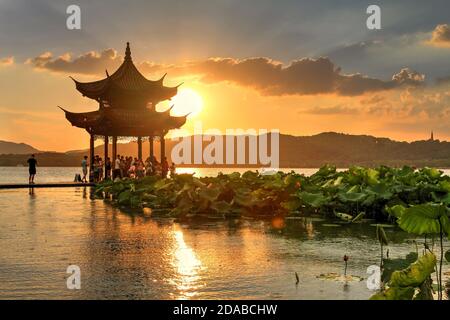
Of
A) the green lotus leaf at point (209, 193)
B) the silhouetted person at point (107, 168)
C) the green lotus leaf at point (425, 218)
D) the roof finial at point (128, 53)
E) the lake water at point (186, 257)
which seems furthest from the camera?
the roof finial at point (128, 53)

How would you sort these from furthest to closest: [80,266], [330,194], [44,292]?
[330,194]
[80,266]
[44,292]

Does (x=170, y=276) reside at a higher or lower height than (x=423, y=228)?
lower

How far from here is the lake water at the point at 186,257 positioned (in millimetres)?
5059

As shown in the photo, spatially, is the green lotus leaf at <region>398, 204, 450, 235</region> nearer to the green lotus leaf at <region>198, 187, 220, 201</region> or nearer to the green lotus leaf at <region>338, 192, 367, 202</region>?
the green lotus leaf at <region>338, 192, 367, 202</region>

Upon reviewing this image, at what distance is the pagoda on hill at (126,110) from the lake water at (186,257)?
18713 millimetres

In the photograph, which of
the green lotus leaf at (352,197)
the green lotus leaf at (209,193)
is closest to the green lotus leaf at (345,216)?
the green lotus leaf at (352,197)

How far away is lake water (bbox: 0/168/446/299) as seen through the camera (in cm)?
506

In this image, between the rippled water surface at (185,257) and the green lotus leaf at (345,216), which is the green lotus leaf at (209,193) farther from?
the green lotus leaf at (345,216)

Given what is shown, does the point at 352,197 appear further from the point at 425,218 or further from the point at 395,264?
the point at 425,218

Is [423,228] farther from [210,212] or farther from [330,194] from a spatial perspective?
[210,212]

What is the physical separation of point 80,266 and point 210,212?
7.30m

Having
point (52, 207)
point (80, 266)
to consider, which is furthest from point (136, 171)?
point (80, 266)
